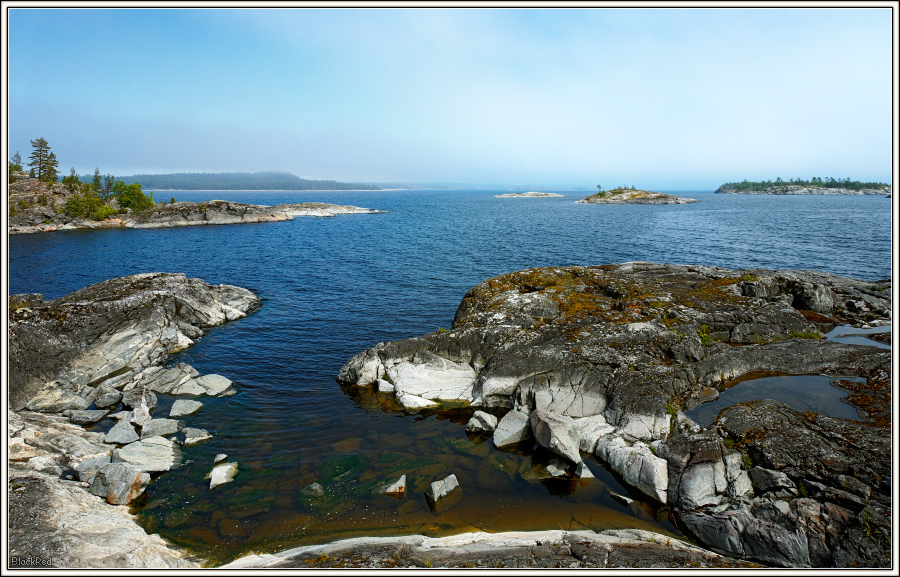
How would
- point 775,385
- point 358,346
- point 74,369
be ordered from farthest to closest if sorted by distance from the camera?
point 358,346 < point 74,369 < point 775,385

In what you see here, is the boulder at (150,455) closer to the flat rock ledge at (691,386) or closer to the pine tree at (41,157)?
the flat rock ledge at (691,386)

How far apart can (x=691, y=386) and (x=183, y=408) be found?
2600 centimetres

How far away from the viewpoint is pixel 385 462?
18562 mm

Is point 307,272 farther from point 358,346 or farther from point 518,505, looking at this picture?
point 518,505

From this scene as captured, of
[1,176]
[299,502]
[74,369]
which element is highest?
[1,176]

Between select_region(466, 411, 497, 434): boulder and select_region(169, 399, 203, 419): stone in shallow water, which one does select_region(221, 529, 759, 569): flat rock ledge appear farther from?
select_region(169, 399, 203, 419): stone in shallow water

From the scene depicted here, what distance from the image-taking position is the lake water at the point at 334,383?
50.1 feet

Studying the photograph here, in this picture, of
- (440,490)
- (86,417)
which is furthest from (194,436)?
(440,490)

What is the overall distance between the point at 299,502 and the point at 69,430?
1228 centimetres

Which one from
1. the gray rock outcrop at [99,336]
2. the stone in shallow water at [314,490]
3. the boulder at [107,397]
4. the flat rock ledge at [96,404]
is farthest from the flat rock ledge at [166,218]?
the stone in shallow water at [314,490]

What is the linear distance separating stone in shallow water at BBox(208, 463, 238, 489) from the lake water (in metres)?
0.33

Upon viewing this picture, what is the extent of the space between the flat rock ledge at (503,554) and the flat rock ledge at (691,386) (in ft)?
8.23

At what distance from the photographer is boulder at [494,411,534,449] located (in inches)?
769

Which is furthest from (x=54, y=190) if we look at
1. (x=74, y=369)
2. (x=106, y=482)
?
(x=106, y=482)
